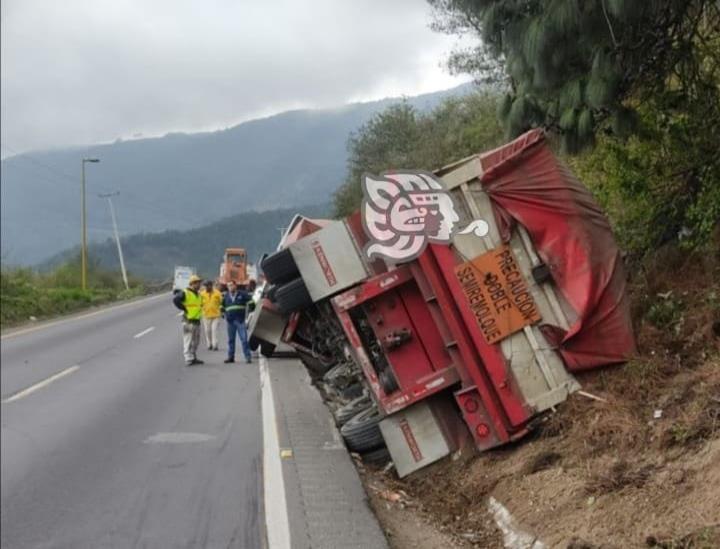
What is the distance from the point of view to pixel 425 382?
6.68 metres

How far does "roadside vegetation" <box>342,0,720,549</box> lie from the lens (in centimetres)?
468

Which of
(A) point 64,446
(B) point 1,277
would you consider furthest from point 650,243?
(B) point 1,277

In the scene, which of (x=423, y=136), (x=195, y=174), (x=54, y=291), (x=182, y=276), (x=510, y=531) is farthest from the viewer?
(x=54, y=291)

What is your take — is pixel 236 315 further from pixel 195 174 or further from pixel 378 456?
pixel 378 456

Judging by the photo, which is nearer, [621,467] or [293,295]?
[621,467]

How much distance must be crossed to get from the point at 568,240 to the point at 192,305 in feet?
37.4

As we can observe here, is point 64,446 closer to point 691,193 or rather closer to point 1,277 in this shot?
point 691,193

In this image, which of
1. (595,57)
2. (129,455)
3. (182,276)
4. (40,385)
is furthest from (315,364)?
(182,276)

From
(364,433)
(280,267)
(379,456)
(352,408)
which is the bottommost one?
(379,456)

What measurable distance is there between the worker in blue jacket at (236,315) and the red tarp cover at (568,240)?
10.4 meters

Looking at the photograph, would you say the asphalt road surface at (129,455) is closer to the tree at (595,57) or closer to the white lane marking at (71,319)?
the tree at (595,57)

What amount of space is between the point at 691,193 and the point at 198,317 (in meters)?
10.9

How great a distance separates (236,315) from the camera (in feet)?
53.6

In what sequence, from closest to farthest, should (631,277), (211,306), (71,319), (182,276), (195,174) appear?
(631,277)
(195,174)
(182,276)
(211,306)
(71,319)
